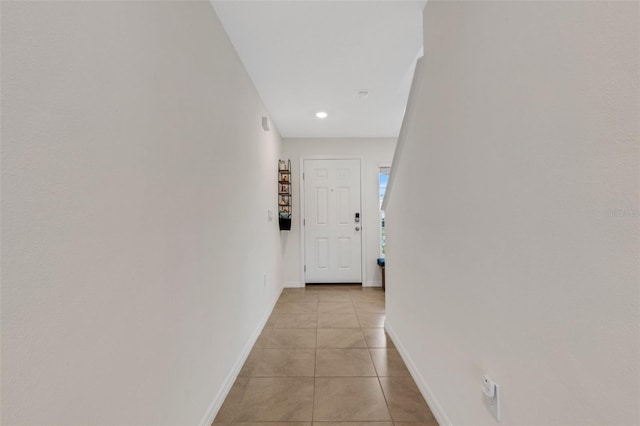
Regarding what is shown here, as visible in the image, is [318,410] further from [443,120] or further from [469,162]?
[443,120]

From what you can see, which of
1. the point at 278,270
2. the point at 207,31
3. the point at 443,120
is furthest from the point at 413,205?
the point at 278,270

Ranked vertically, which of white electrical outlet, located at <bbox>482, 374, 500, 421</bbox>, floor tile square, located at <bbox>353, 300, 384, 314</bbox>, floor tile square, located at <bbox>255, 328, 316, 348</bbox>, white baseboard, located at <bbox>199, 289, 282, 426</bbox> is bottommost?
floor tile square, located at <bbox>353, 300, 384, 314</bbox>

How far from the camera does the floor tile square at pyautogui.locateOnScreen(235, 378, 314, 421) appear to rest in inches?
59.8

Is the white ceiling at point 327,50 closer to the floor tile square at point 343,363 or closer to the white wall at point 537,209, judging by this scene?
the white wall at point 537,209

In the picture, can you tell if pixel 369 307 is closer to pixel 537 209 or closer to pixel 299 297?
pixel 299 297

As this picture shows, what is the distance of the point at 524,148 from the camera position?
2.64ft

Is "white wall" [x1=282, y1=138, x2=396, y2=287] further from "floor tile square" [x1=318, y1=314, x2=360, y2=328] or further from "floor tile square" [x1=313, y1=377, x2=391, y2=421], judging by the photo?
"floor tile square" [x1=313, y1=377, x2=391, y2=421]

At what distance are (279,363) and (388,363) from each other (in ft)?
2.54

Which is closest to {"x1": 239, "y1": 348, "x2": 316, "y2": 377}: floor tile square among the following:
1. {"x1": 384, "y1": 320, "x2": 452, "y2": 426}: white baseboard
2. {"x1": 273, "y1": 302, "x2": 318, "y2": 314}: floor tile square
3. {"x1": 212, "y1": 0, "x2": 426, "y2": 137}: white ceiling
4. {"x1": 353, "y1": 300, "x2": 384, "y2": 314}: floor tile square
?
{"x1": 384, "y1": 320, "x2": 452, "y2": 426}: white baseboard

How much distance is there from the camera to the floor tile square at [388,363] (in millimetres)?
1906

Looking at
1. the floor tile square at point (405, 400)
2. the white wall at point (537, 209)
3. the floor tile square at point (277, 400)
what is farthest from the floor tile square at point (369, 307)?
the white wall at point (537, 209)

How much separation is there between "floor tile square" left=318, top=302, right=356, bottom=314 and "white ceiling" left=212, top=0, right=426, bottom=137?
2229mm

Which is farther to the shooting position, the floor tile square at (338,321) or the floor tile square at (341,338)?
the floor tile square at (338,321)

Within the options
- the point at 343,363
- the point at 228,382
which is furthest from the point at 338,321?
the point at 228,382
